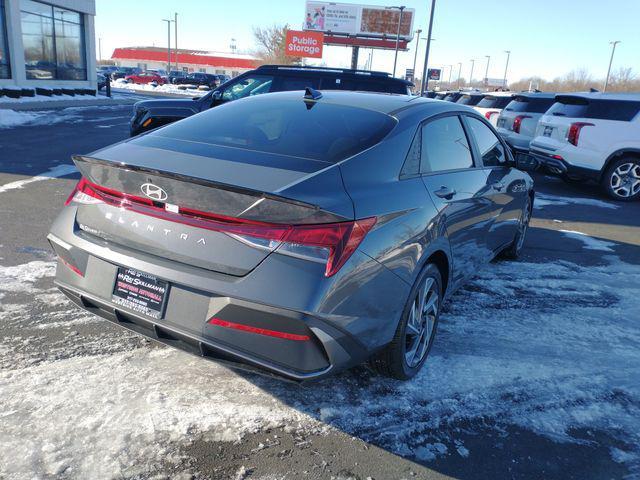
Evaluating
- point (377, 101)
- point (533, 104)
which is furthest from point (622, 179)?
point (377, 101)

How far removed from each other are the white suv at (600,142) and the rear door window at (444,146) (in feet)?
21.2

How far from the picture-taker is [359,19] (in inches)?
2176

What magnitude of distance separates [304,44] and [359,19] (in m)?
6.19

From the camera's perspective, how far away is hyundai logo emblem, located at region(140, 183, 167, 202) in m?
2.54

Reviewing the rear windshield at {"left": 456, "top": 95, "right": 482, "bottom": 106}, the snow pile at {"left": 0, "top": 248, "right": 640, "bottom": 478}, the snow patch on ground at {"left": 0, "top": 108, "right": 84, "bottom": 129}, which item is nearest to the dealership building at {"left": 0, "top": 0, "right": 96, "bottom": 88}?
the snow patch on ground at {"left": 0, "top": 108, "right": 84, "bottom": 129}

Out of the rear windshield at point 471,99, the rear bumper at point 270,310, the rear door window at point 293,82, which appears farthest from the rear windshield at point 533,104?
the rear bumper at point 270,310

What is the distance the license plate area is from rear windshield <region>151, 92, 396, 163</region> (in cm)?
94

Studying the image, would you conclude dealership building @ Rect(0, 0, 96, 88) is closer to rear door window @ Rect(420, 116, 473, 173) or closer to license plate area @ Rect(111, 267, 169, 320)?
rear door window @ Rect(420, 116, 473, 173)

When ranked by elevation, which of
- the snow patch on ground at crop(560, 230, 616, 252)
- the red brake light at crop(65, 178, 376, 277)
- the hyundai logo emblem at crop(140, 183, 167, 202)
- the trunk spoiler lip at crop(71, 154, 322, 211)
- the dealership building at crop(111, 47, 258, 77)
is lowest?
the snow patch on ground at crop(560, 230, 616, 252)

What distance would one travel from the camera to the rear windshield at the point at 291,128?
3033 mm

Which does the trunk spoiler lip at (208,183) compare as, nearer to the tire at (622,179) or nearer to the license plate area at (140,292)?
the license plate area at (140,292)

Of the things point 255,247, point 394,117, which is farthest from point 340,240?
point 394,117

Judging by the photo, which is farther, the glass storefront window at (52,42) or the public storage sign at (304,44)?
the public storage sign at (304,44)

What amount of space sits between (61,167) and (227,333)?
25.4ft
